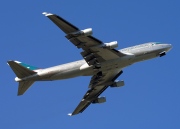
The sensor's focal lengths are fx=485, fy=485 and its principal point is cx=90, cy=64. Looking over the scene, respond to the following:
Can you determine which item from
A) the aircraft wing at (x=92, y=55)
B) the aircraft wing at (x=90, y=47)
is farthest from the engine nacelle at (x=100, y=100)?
the aircraft wing at (x=90, y=47)

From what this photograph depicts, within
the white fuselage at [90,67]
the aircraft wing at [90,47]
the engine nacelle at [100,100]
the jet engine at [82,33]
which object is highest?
the jet engine at [82,33]

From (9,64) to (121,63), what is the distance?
20352mm

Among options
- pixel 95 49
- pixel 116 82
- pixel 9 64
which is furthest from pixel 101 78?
pixel 9 64

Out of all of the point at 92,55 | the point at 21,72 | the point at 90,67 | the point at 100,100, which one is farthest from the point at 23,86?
the point at 100,100

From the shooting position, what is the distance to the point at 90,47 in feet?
282

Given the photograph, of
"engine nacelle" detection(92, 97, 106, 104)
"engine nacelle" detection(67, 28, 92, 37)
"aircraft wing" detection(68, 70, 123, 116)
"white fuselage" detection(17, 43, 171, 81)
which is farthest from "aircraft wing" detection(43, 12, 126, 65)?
"engine nacelle" detection(92, 97, 106, 104)

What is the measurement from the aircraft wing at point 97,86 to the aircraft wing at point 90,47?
17.1 ft

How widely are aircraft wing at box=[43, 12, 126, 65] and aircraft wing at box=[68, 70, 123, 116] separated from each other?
205 inches

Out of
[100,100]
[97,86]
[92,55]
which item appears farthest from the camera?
[100,100]

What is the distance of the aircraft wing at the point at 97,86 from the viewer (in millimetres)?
95250

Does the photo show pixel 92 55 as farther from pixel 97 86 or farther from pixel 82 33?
pixel 97 86

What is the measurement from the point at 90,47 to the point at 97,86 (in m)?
15.6

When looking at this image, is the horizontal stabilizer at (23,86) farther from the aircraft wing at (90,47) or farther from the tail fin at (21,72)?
the aircraft wing at (90,47)

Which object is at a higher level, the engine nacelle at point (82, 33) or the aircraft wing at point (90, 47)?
the engine nacelle at point (82, 33)
